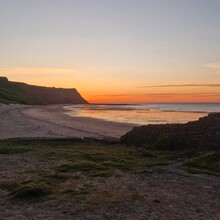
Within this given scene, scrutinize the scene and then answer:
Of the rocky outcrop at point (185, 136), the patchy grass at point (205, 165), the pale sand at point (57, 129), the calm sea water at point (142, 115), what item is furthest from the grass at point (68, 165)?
the calm sea water at point (142, 115)

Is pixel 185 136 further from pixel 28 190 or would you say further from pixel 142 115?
pixel 142 115

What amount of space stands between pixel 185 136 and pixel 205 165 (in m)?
4.46

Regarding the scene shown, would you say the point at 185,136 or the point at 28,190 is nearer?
the point at 28,190

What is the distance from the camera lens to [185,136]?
18.7 meters

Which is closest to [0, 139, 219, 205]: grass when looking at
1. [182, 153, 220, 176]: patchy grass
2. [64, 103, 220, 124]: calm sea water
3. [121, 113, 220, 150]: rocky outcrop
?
[182, 153, 220, 176]: patchy grass

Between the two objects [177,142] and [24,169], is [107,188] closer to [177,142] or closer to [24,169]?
[24,169]

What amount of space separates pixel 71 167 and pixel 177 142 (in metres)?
6.31

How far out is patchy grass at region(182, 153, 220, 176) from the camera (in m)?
13.7

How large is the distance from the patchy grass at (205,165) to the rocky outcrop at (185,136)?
8.20ft

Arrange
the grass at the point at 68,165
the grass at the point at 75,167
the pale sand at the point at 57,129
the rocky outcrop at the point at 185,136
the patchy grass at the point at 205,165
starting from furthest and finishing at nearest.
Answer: the pale sand at the point at 57,129, the rocky outcrop at the point at 185,136, the patchy grass at the point at 205,165, the grass at the point at 68,165, the grass at the point at 75,167

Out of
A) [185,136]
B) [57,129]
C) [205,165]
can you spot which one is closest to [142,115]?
[57,129]

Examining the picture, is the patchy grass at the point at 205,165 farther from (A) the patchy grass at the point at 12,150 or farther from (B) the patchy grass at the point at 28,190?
(A) the patchy grass at the point at 12,150

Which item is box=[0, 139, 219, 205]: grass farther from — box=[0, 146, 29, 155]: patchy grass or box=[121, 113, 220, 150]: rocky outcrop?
box=[121, 113, 220, 150]: rocky outcrop

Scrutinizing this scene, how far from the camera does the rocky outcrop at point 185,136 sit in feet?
58.7
